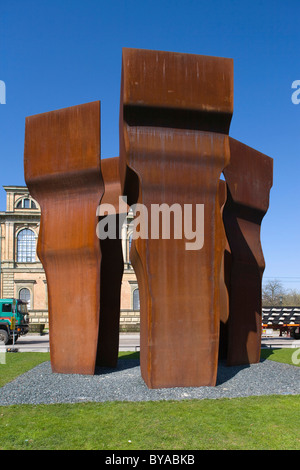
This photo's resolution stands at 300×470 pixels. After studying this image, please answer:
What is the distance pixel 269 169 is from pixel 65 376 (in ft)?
32.1

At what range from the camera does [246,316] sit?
1316cm

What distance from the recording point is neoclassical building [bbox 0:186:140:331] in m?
43.2

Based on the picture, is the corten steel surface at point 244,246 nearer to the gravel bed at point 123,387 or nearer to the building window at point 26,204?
the gravel bed at point 123,387

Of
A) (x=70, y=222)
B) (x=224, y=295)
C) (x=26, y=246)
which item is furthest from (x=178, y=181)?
(x=26, y=246)

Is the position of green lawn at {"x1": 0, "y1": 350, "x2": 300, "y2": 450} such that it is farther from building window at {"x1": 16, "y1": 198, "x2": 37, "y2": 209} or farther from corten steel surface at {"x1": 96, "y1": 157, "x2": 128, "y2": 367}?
building window at {"x1": 16, "y1": 198, "x2": 37, "y2": 209}

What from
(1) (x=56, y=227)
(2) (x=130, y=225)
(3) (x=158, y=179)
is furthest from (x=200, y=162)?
(2) (x=130, y=225)

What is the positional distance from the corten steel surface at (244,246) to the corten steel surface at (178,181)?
3192 mm

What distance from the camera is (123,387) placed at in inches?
377

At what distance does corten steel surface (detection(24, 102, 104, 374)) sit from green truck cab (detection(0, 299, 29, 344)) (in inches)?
481

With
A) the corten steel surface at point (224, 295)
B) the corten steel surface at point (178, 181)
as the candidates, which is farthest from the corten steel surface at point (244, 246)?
the corten steel surface at point (178, 181)

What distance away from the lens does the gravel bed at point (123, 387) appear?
8.55 meters

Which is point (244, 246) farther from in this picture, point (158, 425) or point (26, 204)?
point (26, 204)

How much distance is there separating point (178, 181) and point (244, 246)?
4774 millimetres

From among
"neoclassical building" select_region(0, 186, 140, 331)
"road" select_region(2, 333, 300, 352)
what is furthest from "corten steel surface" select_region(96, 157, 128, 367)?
"neoclassical building" select_region(0, 186, 140, 331)
